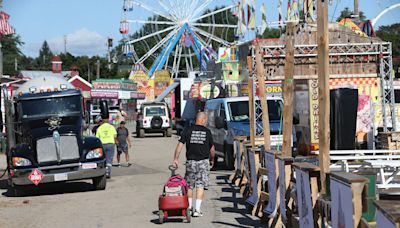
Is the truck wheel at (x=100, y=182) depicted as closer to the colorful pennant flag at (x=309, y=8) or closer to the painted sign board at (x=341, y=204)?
the colorful pennant flag at (x=309, y=8)

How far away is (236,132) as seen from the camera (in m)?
20.6

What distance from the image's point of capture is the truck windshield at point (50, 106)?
59.4ft

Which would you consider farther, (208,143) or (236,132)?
(236,132)

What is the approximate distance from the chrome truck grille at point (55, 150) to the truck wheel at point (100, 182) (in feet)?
2.66

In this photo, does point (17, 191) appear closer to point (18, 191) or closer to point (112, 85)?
point (18, 191)

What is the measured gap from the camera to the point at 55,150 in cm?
1667

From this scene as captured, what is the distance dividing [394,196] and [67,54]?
16210 cm

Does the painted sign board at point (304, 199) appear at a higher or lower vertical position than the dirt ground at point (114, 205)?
higher

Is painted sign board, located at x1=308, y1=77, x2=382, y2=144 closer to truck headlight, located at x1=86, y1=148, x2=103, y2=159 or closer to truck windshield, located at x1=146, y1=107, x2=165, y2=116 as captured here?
truck headlight, located at x1=86, y1=148, x2=103, y2=159

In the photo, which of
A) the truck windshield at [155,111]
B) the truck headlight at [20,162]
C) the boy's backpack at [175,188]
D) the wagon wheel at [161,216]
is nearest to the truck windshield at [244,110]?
the truck headlight at [20,162]

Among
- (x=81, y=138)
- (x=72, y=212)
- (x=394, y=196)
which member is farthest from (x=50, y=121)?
(x=394, y=196)

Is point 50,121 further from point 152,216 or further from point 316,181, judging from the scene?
point 316,181

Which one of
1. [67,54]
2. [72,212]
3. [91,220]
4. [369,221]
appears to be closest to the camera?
[369,221]

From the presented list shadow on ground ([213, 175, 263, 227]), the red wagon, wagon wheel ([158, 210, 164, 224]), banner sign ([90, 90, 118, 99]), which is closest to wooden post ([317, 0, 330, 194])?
shadow on ground ([213, 175, 263, 227])
